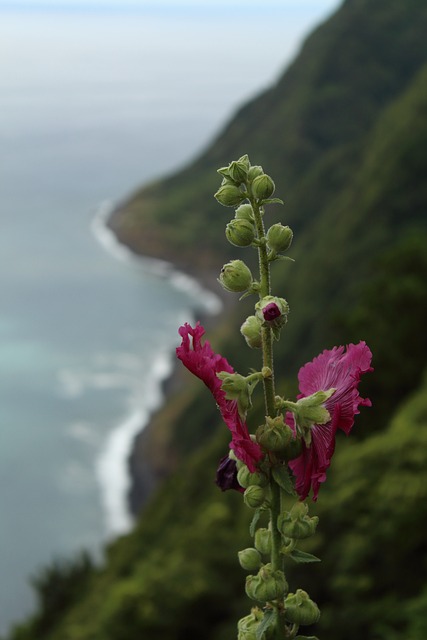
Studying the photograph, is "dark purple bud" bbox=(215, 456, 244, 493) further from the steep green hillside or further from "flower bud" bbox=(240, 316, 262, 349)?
the steep green hillside

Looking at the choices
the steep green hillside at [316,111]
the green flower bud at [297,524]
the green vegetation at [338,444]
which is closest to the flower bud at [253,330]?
the green flower bud at [297,524]

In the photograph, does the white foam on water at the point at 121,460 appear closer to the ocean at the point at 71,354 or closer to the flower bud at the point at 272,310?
the ocean at the point at 71,354

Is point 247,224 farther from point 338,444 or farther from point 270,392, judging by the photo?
point 338,444

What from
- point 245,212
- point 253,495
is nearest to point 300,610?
point 253,495

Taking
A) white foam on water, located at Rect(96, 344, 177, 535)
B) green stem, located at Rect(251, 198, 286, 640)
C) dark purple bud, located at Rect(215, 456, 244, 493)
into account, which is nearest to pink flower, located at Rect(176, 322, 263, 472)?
green stem, located at Rect(251, 198, 286, 640)

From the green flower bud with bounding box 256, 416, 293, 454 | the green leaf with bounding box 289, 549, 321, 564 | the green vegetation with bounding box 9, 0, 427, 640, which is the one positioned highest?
the green vegetation with bounding box 9, 0, 427, 640

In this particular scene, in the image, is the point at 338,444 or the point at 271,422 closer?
the point at 271,422
